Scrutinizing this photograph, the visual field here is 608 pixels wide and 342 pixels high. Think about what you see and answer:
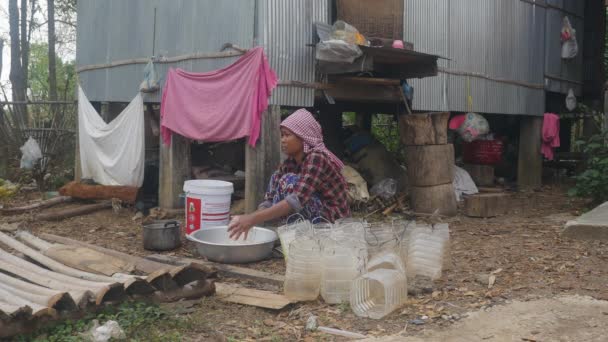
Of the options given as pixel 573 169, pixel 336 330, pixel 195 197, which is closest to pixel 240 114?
pixel 195 197

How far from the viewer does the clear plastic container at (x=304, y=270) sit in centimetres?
423

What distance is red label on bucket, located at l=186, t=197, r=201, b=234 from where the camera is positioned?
6336mm

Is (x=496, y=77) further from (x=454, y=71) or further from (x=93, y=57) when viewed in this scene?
(x=93, y=57)

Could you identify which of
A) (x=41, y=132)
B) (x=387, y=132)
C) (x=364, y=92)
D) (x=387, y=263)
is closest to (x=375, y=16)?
(x=364, y=92)

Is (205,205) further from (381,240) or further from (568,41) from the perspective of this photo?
(568,41)

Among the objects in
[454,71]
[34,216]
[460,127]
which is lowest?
[34,216]

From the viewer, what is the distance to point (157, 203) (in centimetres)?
930

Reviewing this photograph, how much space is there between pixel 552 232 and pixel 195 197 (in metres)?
4.19

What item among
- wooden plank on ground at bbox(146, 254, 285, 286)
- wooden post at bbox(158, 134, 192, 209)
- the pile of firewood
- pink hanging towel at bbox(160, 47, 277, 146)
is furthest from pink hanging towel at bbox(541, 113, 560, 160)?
the pile of firewood

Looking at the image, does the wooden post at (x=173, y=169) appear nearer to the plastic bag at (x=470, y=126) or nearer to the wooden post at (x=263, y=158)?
the wooden post at (x=263, y=158)

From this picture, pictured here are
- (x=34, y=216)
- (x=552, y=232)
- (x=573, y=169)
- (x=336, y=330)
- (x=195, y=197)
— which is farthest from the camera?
(x=573, y=169)

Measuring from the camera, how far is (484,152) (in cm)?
1120

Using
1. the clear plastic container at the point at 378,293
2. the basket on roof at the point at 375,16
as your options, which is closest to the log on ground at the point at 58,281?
the clear plastic container at the point at 378,293

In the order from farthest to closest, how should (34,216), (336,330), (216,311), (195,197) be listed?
1. (34,216)
2. (195,197)
3. (216,311)
4. (336,330)
